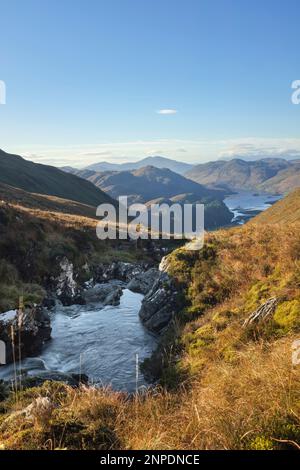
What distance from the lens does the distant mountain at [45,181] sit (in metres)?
130

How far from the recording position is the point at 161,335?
58.6ft

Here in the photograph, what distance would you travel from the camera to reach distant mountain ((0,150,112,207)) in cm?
12950

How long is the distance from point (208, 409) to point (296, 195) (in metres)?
185

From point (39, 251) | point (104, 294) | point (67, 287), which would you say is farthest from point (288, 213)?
point (67, 287)

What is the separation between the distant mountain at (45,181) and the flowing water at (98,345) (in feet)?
341

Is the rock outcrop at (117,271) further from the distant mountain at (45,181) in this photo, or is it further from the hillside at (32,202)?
the distant mountain at (45,181)

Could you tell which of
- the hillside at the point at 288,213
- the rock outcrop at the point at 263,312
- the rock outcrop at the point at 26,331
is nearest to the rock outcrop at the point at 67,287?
the rock outcrop at the point at 26,331

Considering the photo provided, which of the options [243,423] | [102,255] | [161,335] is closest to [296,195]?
[102,255]

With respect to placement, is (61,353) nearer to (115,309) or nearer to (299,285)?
(115,309)

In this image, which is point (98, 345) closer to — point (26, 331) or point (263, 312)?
point (26, 331)

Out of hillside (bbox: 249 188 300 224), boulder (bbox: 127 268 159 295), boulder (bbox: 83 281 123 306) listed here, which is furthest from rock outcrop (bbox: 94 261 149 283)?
hillside (bbox: 249 188 300 224)

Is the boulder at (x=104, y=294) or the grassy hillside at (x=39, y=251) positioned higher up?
the grassy hillside at (x=39, y=251)

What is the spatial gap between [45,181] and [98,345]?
462 feet

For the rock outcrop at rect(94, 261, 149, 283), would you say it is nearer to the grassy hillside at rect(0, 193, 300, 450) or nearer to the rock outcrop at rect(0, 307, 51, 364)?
the rock outcrop at rect(0, 307, 51, 364)
